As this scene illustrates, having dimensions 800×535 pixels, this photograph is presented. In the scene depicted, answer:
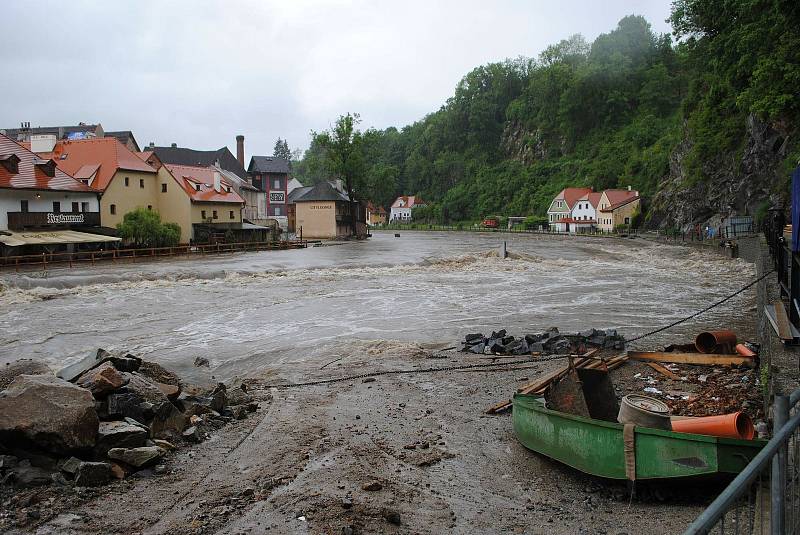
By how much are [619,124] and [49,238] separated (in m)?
112

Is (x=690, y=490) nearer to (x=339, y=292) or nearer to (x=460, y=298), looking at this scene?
(x=460, y=298)

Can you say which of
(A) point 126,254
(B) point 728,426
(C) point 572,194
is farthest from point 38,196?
(C) point 572,194

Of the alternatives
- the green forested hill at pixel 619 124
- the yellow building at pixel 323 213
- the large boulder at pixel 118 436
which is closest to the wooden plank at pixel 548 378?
the large boulder at pixel 118 436

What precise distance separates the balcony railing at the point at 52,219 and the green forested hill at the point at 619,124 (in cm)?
4182

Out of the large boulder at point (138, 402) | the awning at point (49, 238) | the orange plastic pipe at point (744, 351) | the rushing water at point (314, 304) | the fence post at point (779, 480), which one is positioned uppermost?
the awning at point (49, 238)

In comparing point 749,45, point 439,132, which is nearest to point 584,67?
point 439,132

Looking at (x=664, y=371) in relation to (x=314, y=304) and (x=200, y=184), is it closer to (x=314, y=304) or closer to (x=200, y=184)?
(x=314, y=304)

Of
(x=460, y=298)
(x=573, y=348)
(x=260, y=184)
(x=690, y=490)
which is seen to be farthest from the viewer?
(x=260, y=184)

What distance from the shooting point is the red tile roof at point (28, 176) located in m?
43.3

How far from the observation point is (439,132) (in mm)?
166875

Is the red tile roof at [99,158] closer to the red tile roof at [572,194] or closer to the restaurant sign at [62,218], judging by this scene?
the restaurant sign at [62,218]

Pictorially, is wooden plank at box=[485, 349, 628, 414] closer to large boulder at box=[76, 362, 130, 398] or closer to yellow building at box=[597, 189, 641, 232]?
large boulder at box=[76, 362, 130, 398]

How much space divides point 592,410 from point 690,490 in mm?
2188

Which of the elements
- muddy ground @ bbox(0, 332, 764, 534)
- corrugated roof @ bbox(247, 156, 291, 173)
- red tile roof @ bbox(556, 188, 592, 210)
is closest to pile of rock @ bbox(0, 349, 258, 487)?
muddy ground @ bbox(0, 332, 764, 534)
